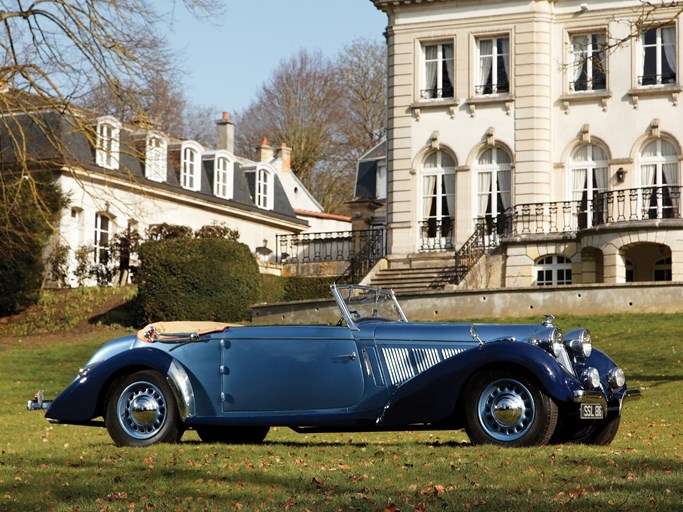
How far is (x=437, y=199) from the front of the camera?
36.3 metres

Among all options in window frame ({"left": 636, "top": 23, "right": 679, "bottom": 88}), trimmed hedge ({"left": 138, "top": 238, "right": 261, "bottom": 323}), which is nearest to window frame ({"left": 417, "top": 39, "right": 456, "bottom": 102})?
window frame ({"left": 636, "top": 23, "right": 679, "bottom": 88})

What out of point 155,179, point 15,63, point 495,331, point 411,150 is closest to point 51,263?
point 155,179

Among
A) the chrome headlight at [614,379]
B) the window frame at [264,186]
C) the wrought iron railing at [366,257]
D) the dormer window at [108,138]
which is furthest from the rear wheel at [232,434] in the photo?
the window frame at [264,186]

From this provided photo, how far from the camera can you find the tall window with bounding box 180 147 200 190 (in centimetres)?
4381

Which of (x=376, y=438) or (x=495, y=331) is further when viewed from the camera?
(x=376, y=438)

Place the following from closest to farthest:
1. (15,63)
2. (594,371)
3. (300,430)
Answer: (594,371) → (300,430) → (15,63)

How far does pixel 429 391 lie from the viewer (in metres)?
9.48

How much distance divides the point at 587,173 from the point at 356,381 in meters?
26.3

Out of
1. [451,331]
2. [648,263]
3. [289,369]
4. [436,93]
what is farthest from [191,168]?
[451,331]

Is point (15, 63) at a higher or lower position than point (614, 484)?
higher

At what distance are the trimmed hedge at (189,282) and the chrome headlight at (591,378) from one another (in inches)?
888

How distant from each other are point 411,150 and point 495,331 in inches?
1059

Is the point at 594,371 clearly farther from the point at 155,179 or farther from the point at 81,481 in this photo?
the point at 155,179

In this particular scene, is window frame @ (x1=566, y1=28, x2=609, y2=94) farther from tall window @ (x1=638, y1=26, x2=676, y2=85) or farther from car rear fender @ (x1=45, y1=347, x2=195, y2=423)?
car rear fender @ (x1=45, y1=347, x2=195, y2=423)
